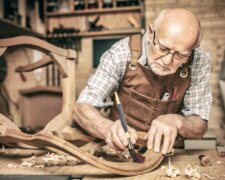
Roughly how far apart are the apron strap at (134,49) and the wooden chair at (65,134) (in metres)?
0.34

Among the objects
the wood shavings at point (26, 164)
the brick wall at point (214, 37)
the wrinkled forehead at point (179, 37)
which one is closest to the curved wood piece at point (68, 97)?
the wood shavings at point (26, 164)

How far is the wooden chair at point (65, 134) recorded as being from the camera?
1100mm

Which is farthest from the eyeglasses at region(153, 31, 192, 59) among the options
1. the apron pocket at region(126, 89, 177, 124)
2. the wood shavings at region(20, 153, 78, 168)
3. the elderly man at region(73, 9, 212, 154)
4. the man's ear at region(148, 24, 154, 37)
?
the wood shavings at region(20, 153, 78, 168)

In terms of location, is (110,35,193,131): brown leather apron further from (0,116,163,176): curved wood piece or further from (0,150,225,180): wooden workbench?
(0,116,163,176): curved wood piece

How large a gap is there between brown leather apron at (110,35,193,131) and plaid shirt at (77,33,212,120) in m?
0.04

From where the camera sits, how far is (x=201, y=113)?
1787 millimetres

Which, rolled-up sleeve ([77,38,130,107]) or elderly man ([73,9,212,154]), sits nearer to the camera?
elderly man ([73,9,212,154])

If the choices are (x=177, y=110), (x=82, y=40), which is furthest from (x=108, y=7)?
(x=177, y=110)

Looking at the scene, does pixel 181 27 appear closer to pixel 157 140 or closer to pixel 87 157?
pixel 157 140

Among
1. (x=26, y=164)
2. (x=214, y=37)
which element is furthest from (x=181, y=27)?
(x=214, y=37)

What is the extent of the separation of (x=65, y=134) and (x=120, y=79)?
52cm

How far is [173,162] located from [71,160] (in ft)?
1.40

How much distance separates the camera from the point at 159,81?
1844mm

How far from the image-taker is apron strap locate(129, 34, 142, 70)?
1846 mm
